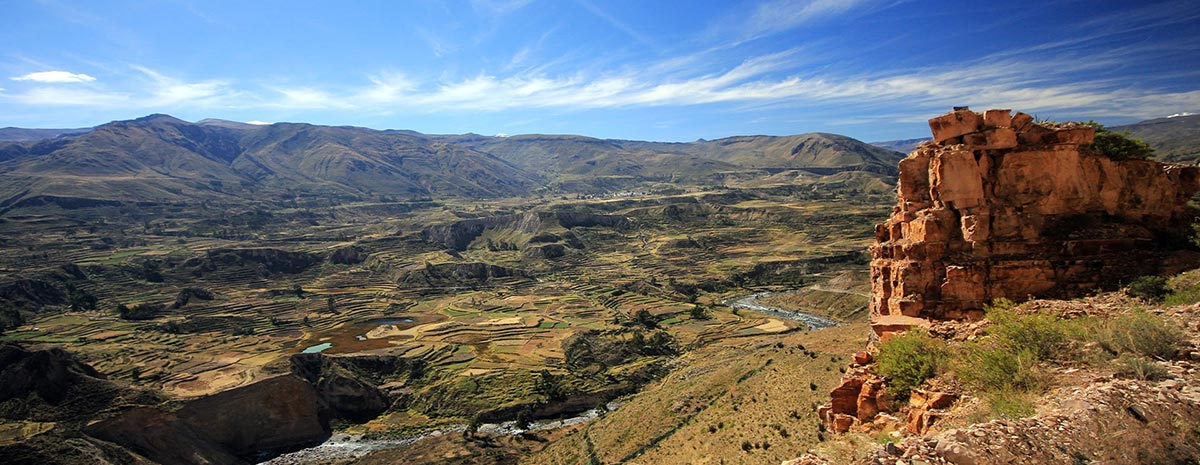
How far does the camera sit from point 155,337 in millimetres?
76438

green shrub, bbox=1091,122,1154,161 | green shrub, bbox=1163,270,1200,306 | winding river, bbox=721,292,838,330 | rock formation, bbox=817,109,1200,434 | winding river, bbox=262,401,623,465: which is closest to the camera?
green shrub, bbox=1163,270,1200,306

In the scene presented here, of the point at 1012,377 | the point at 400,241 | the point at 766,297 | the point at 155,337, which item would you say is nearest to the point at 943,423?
the point at 1012,377

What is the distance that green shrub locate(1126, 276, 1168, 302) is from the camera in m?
14.9

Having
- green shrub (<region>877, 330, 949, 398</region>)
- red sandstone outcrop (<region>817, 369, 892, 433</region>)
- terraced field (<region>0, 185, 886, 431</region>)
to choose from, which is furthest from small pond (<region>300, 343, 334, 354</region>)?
green shrub (<region>877, 330, 949, 398</region>)

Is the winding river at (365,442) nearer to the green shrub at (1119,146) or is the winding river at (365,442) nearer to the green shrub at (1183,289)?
the green shrub at (1119,146)

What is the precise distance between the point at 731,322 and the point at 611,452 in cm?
4704

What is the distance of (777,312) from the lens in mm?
84688

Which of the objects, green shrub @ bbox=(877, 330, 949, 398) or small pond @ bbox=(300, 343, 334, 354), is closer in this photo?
green shrub @ bbox=(877, 330, 949, 398)

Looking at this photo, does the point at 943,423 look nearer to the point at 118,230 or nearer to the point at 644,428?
the point at 644,428

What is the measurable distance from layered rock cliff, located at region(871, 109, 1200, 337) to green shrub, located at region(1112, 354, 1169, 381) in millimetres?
6866

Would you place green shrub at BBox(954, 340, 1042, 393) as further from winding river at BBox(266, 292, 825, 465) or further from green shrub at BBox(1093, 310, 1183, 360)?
winding river at BBox(266, 292, 825, 465)

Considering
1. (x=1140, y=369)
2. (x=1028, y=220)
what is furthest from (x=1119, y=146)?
(x=1140, y=369)

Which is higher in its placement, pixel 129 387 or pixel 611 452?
pixel 129 387

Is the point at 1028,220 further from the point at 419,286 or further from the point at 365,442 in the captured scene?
the point at 419,286
